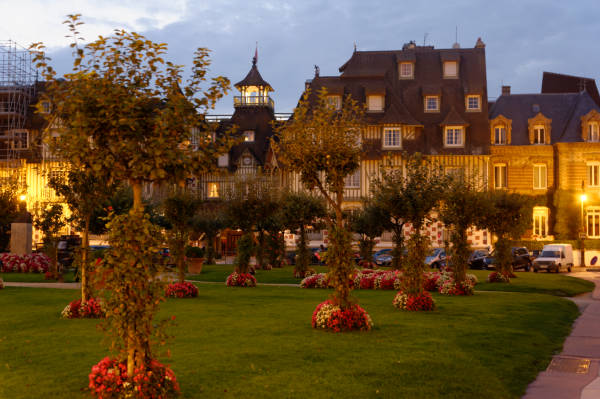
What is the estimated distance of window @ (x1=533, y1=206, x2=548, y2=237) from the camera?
51.5 meters

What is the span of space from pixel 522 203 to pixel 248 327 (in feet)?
69.7

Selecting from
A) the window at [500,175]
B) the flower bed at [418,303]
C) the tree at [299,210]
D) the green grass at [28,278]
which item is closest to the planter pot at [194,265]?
the tree at [299,210]

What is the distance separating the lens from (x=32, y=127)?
56594 mm

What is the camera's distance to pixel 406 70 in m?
54.5

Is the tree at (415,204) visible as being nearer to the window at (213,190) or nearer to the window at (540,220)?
the window at (540,220)

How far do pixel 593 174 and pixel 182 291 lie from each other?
1599 inches

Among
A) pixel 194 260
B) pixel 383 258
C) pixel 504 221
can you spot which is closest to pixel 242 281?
pixel 194 260

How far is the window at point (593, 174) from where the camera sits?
50281mm

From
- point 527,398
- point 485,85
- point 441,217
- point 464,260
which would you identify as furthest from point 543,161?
point 527,398

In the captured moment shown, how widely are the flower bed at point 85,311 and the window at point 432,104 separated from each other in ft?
136

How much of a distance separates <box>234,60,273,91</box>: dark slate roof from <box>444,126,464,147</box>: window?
63.8 feet

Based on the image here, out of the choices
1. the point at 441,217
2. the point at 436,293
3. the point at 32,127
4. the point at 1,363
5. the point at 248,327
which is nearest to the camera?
the point at 1,363

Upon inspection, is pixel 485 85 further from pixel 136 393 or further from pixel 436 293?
pixel 136 393

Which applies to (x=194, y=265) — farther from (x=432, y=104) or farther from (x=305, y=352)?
(x=432, y=104)
